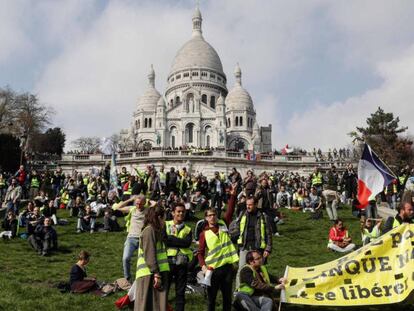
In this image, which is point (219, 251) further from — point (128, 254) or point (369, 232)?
point (369, 232)

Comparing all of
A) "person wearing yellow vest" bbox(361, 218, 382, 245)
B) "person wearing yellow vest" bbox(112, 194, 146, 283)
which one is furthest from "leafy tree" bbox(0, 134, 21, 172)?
"person wearing yellow vest" bbox(361, 218, 382, 245)

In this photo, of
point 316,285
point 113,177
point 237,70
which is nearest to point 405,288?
point 316,285

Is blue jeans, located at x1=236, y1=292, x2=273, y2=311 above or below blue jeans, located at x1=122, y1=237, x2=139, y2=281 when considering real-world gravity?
below

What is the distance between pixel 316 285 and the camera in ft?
23.0

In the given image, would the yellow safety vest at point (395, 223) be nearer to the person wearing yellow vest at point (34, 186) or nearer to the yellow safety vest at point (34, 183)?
the person wearing yellow vest at point (34, 186)

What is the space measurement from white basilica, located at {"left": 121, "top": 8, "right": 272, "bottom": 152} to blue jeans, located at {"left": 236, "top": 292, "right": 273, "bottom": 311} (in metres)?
73.3

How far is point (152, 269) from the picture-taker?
21.1 feet

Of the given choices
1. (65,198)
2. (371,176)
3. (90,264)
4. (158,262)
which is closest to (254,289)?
(158,262)

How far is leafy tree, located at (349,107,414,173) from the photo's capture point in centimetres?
4188

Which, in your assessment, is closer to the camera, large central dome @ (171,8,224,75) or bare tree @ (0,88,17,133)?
bare tree @ (0,88,17,133)

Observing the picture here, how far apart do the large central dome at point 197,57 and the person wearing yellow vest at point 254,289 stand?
321ft

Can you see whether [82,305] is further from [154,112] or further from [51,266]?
[154,112]

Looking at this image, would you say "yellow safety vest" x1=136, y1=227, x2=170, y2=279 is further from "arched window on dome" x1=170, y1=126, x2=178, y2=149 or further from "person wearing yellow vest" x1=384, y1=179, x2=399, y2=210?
"arched window on dome" x1=170, y1=126, x2=178, y2=149

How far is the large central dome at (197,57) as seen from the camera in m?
104
